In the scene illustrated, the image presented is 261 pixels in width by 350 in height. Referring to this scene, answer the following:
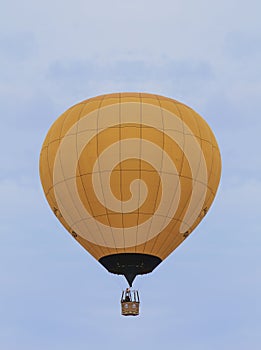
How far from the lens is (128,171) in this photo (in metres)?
72.4

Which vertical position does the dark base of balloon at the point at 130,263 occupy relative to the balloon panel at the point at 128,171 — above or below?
below

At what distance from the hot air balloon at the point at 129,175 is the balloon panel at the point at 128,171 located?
0.03m

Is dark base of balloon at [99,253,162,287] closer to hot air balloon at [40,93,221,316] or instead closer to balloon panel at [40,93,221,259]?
hot air balloon at [40,93,221,316]

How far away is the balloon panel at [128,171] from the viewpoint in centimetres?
7244

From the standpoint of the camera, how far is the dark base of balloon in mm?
73188

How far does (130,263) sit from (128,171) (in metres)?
2.95

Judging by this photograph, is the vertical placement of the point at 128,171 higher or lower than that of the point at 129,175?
higher

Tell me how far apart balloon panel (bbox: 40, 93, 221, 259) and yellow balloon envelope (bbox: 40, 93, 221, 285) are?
1.2 inches

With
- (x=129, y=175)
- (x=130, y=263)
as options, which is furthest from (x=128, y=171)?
(x=130, y=263)

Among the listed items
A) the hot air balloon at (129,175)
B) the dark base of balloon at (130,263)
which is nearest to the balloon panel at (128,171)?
the hot air balloon at (129,175)

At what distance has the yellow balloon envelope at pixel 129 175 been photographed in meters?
72.4

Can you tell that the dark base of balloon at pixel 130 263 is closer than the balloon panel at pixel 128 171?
No

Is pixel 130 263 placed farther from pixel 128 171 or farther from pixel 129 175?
pixel 128 171

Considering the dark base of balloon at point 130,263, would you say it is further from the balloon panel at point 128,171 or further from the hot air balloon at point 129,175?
the balloon panel at point 128,171
